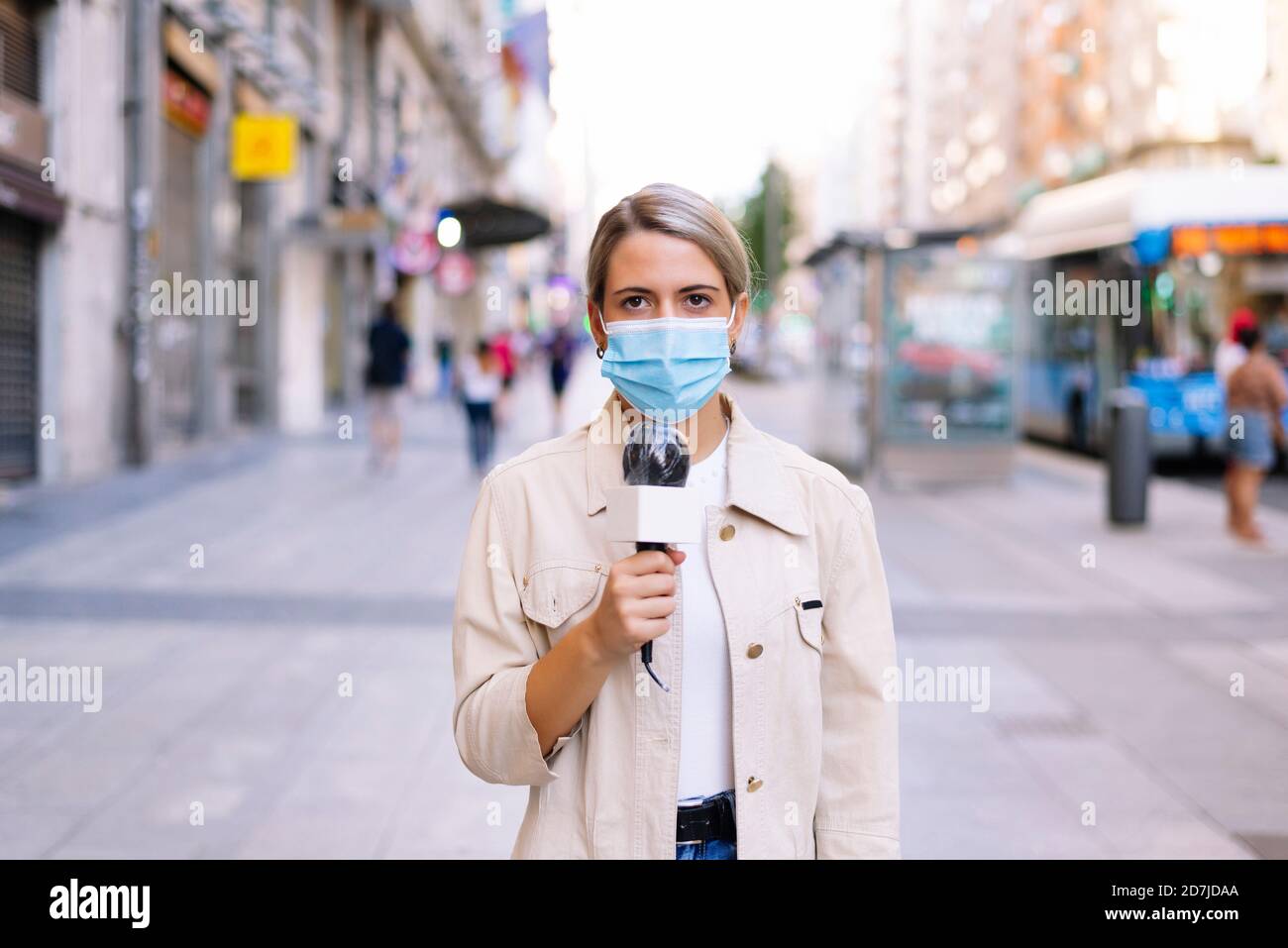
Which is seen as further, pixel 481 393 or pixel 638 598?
pixel 481 393

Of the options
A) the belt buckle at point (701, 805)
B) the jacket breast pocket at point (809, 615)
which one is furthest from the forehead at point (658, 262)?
the belt buckle at point (701, 805)

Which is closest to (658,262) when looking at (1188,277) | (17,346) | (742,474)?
(742,474)

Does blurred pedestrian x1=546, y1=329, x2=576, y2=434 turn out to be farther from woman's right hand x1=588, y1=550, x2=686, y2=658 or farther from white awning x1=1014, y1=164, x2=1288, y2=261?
woman's right hand x1=588, y1=550, x2=686, y2=658

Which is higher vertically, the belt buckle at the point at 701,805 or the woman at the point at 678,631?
the woman at the point at 678,631

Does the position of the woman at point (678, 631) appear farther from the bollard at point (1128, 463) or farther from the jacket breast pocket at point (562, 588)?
the bollard at point (1128, 463)

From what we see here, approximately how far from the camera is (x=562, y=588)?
6.62 feet

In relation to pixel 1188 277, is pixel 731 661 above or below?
below

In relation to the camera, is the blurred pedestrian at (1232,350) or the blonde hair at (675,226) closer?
the blonde hair at (675,226)

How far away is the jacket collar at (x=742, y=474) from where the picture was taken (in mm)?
2025

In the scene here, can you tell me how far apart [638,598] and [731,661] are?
29 centimetres

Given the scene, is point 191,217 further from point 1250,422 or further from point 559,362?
point 1250,422

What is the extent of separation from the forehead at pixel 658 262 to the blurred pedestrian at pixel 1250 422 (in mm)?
10600

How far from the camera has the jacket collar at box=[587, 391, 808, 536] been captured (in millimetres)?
2025

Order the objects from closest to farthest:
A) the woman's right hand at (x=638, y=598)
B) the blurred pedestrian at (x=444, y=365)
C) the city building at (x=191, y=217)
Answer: the woman's right hand at (x=638, y=598) < the city building at (x=191, y=217) < the blurred pedestrian at (x=444, y=365)
